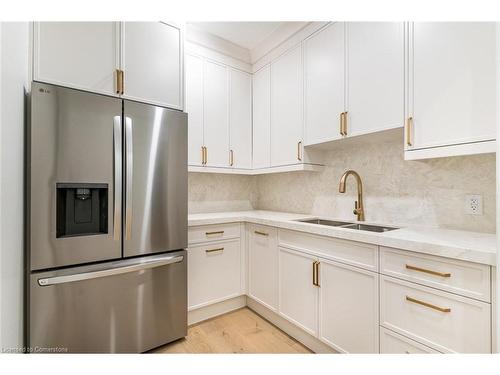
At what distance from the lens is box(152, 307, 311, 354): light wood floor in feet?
5.58

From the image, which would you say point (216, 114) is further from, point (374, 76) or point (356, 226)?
point (356, 226)

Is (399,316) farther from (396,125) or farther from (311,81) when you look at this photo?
(311,81)

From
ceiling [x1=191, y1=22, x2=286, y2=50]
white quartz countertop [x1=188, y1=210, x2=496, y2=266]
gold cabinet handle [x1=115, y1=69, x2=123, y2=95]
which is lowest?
white quartz countertop [x1=188, y1=210, x2=496, y2=266]

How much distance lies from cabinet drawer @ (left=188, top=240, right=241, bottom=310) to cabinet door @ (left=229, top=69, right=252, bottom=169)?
2.87 feet

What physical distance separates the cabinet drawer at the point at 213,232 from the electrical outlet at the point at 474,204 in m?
1.59

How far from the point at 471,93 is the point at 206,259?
76.5 inches

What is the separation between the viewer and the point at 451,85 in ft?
4.01

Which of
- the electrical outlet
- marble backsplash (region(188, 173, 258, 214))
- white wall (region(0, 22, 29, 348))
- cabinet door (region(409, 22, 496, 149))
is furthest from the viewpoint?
marble backsplash (region(188, 173, 258, 214))

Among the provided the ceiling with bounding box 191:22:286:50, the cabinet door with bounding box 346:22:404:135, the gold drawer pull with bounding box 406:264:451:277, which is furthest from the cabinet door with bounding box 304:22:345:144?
the gold drawer pull with bounding box 406:264:451:277

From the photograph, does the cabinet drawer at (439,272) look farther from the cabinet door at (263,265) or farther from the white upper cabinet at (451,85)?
the cabinet door at (263,265)

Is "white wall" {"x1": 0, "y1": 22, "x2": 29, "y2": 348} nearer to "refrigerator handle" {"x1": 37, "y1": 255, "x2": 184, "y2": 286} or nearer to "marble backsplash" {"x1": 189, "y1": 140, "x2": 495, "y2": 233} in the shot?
"refrigerator handle" {"x1": 37, "y1": 255, "x2": 184, "y2": 286}

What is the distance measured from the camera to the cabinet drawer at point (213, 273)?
1.96 metres

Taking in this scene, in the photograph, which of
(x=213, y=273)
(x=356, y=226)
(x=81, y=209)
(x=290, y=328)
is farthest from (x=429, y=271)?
(x=81, y=209)

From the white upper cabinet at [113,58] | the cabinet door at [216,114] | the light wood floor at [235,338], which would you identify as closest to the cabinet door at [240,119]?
the cabinet door at [216,114]
